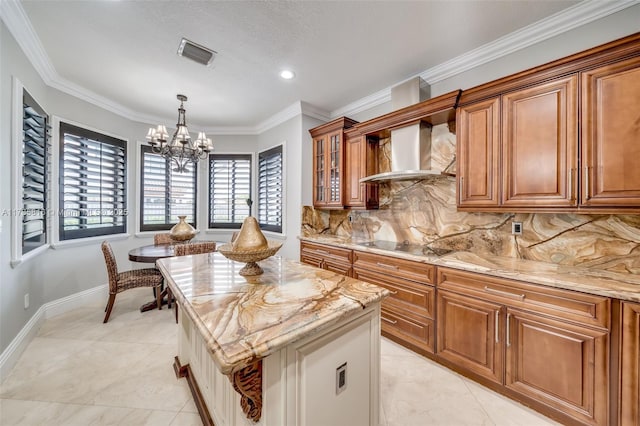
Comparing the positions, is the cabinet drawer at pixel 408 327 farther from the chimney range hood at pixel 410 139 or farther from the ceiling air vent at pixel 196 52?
the ceiling air vent at pixel 196 52

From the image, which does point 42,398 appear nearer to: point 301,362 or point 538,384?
point 301,362

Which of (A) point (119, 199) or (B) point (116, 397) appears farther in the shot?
(A) point (119, 199)

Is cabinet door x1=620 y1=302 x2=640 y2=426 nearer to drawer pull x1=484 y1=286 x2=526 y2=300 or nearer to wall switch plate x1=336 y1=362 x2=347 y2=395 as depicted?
drawer pull x1=484 y1=286 x2=526 y2=300

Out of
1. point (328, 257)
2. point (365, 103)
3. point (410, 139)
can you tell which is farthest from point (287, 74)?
point (328, 257)

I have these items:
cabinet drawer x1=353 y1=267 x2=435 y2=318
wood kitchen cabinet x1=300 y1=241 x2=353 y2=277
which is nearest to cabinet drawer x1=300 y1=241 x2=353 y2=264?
wood kitchen cabinet x1=300 y1=241 x2=353 y2=277

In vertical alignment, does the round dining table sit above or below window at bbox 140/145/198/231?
below

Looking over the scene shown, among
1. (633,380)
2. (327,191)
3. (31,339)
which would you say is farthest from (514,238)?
(31,339)

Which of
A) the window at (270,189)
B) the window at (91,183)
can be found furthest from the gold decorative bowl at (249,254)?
the window at (91,183)

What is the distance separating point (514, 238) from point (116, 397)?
3.43 metres

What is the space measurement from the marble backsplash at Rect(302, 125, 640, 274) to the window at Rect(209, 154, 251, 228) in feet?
6.00

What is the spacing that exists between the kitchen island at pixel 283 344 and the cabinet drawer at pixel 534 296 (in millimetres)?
1054

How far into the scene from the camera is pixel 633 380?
1376 millimetres

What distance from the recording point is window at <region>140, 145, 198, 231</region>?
4219 millimetres

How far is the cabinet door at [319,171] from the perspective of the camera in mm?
3629
